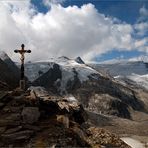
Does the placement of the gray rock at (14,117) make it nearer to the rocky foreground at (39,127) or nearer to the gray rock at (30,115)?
the rocky foreground at (39,127)

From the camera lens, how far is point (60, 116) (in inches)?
1391

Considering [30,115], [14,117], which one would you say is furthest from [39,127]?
[14,117]

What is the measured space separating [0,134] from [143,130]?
170070mm

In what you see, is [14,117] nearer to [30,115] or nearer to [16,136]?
[30,115]

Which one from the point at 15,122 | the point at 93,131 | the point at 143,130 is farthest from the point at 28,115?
the point at 143,130

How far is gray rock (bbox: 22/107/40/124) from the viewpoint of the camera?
33.3m

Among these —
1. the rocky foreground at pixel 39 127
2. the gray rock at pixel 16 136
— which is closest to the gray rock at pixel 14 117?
the rocky foreground at pixel 39 127

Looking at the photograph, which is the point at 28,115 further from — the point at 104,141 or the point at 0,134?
the point at 104,141

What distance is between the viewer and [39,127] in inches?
1304

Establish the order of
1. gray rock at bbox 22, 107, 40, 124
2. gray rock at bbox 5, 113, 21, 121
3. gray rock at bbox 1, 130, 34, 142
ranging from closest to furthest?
gray rock at bbox 1, 130, 34, 142
gray rock at bbox 5, 113, 21, 121
gray rock at bbox 22, 107, 40, 124

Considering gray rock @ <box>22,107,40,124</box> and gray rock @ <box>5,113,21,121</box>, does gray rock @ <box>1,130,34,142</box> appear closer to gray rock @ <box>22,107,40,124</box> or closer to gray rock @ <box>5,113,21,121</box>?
gray rock @ <box>22,107,40,124</box>

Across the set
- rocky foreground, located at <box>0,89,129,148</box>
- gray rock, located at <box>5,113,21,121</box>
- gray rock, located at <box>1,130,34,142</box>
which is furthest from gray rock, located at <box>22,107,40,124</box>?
gray rock, located at <box>1,130,34,142</box>

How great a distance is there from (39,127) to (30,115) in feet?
4.28

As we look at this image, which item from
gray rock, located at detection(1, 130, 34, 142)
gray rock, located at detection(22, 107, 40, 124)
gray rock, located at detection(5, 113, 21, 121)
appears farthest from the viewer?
gray rock, located at detection(22, 107, 40, 124)
